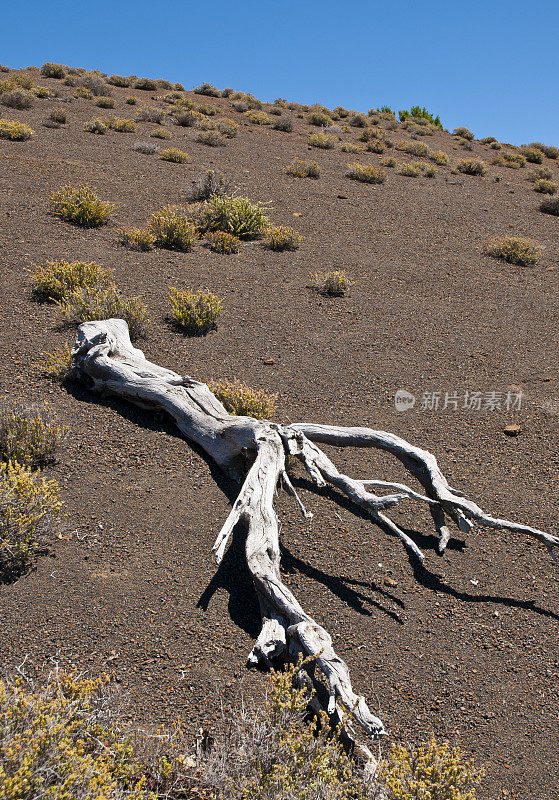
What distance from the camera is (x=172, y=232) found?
33.0ft

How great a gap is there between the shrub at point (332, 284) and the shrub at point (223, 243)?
1.91 metres

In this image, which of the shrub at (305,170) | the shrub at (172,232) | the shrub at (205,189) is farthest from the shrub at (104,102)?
the shrub at (172,232)

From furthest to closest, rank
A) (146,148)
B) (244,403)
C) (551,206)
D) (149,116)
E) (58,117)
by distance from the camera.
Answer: (149,116) < (58,117) < (551,206) < (146,148) < (244,403)

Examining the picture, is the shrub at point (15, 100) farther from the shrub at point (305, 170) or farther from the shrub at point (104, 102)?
the shrub at point (305, 170)

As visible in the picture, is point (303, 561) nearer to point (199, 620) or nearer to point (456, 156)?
point (199, 620)

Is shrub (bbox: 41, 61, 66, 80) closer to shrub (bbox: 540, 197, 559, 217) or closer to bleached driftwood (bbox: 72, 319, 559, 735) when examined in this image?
shrub (bbox: 540, 197, 559, 217)

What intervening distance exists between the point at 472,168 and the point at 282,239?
13.3 metres

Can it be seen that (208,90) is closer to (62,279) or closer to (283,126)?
(283,126)

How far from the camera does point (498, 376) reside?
7.46 meters

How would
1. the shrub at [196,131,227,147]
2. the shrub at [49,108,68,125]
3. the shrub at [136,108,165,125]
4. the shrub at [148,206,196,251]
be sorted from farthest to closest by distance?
the shrub at [136,108,165,125]
the shrub at [196,131,227,147]
the shrub at [49,108,68,125]
the shrub at [148,206,196,251]

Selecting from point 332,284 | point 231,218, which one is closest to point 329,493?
point 332,284

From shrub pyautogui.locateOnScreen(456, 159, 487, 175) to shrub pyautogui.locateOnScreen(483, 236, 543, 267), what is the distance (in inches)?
391

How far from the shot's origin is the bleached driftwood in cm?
326

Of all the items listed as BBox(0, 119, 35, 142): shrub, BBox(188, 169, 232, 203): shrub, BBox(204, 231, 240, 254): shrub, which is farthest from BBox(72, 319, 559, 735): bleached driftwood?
→ BBox(0, 119, 35, 142): shrub
